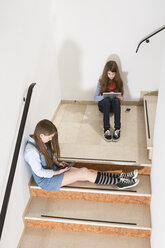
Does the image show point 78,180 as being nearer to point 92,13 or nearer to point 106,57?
point 106,57

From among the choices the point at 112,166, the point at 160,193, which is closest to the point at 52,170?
the point at 112,166

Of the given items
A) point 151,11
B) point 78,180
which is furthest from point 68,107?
point 151,11

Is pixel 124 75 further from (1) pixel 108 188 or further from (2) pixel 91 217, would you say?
(2) pixel 91 217

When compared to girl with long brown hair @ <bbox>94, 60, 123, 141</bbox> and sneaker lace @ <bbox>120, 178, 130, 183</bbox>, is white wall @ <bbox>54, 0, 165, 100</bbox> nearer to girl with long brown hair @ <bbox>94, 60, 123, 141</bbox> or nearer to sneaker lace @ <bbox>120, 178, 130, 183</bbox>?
girl with long brown hair @ <bbox>94, 60, 123, 141</bbox>

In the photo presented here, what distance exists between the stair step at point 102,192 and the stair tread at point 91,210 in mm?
50

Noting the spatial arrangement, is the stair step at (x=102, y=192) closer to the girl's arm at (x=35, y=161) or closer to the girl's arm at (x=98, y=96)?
the girl's arm at (x=35, y=161)

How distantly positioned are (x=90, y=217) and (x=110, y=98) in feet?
4.91

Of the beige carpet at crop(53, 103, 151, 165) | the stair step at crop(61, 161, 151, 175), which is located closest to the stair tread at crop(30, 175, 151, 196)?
the stair step at crop(61, 161, 151, 175)

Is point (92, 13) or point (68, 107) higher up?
point (92, 13)

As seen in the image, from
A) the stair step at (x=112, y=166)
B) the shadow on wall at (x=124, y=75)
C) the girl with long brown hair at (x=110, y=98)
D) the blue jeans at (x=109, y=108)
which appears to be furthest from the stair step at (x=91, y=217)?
the shadow on wall at (x=124, y=75)

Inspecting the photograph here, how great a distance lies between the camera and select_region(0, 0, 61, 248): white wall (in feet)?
6.61

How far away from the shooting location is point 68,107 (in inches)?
151

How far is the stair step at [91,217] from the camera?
8.00ft

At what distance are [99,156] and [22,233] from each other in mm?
1093
